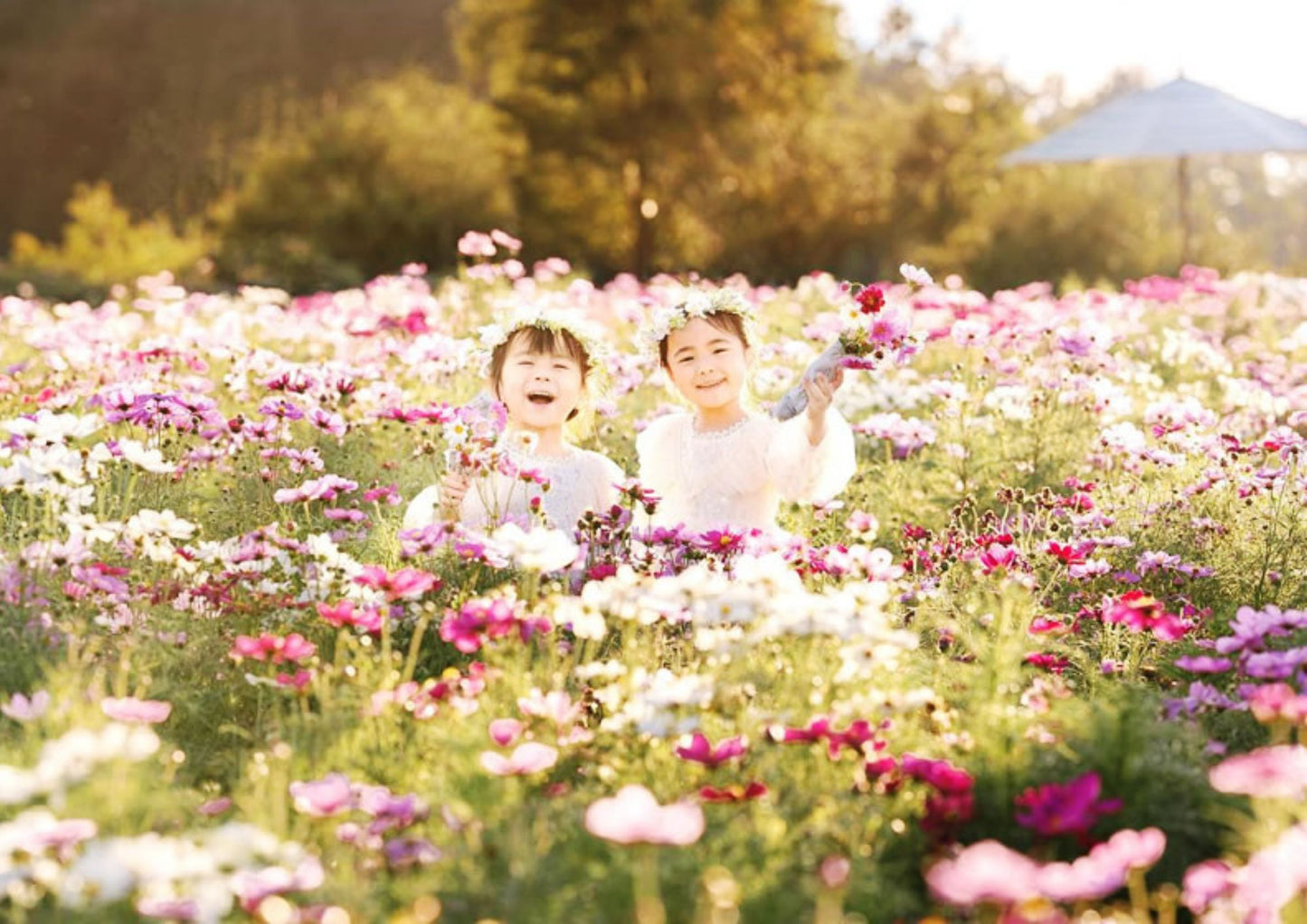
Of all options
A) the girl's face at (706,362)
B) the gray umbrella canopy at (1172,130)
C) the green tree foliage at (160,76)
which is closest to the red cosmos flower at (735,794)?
the girl's face at (706,362)

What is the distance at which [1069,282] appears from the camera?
11.8 metres

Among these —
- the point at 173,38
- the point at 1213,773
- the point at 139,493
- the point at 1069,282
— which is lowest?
the point at 1213,773

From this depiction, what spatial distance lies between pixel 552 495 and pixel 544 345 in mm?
451

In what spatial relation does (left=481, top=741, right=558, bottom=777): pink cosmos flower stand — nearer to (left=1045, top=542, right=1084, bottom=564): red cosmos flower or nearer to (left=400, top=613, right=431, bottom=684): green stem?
(left=400, top=613, right=431, bottom=684): green stem

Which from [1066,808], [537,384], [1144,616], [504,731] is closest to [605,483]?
[537,384]

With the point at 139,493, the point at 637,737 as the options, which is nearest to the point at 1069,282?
the point at 139,493

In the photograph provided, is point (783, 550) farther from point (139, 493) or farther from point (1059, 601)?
point (139, 493)

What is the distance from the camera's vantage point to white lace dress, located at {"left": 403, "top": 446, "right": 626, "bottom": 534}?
4.38 m

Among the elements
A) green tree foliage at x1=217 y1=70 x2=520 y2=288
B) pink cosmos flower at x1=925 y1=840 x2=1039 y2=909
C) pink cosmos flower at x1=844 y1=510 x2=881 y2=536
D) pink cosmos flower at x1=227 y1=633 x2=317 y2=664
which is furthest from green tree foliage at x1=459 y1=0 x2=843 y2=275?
pink cosmos flower at x1=925 y1=840 x2=1039 y2=909

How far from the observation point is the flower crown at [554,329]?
4.51m

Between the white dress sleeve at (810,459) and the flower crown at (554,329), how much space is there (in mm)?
629

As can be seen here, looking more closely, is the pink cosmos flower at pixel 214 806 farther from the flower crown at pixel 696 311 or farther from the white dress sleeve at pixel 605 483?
the flower crown at pixel 696 311

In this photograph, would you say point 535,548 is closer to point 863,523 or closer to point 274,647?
point 274,647

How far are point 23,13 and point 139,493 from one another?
4689cm
